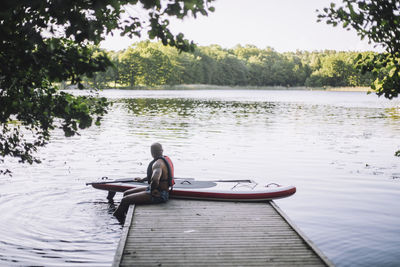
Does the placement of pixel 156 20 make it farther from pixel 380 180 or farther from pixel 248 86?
pixel 248 86

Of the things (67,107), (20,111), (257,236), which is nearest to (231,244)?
(257,236)

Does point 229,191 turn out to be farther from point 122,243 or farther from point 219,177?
point 219,177

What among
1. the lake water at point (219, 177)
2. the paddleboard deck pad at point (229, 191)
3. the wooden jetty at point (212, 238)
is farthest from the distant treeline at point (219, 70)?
the wooden jetty at point (212, 238)

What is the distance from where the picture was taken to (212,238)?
21.5 ft

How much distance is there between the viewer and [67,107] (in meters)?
5.79

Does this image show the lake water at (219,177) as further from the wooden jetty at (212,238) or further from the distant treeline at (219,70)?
the distant treeline at (219,70)

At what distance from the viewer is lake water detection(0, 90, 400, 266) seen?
8.12m

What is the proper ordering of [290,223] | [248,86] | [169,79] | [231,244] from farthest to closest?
[248,86] < [169,79] < [290,223] < [231,244]

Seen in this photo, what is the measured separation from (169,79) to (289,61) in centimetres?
5747

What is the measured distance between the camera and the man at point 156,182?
8.20m

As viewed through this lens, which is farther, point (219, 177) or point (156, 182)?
point (219, 177)

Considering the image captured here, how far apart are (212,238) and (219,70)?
146660mm

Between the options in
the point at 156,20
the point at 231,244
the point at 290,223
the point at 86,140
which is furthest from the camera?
the point at 86,140

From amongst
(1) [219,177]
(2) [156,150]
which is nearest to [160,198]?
(2) [156,150]
